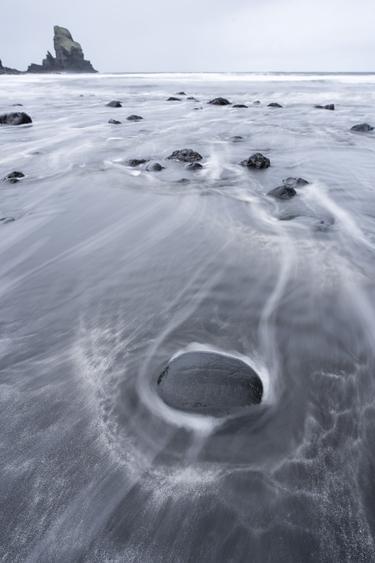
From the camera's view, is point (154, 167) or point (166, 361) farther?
point (154, 167)

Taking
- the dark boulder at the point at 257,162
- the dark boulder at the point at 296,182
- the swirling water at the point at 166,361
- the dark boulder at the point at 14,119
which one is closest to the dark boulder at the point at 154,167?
the swirling water at the point at 166,361

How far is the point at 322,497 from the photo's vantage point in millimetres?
1846

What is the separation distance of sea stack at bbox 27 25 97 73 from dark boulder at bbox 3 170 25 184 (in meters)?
131

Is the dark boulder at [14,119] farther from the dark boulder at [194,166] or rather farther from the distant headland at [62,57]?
the distant headland at [62,57]

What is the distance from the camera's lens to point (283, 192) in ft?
21.1

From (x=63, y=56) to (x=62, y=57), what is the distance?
554mm

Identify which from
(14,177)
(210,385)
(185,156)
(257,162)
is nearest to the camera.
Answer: (210,385)

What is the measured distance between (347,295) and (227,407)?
6.41 feet

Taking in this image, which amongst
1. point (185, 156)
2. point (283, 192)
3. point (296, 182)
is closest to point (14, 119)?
point (185, 156)

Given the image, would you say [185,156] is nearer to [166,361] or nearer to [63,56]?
[166,361]

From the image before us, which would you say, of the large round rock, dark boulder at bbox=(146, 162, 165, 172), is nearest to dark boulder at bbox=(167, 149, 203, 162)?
dark boulder at bbox=(146, 162, 165, 172)

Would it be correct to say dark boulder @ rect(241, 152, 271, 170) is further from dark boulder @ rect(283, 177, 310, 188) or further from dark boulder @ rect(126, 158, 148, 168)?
dark boulder @ rect(126, 158, 148, 168)

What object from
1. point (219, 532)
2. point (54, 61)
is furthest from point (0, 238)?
point (54, 61)

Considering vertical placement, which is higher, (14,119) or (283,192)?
(14,119)
